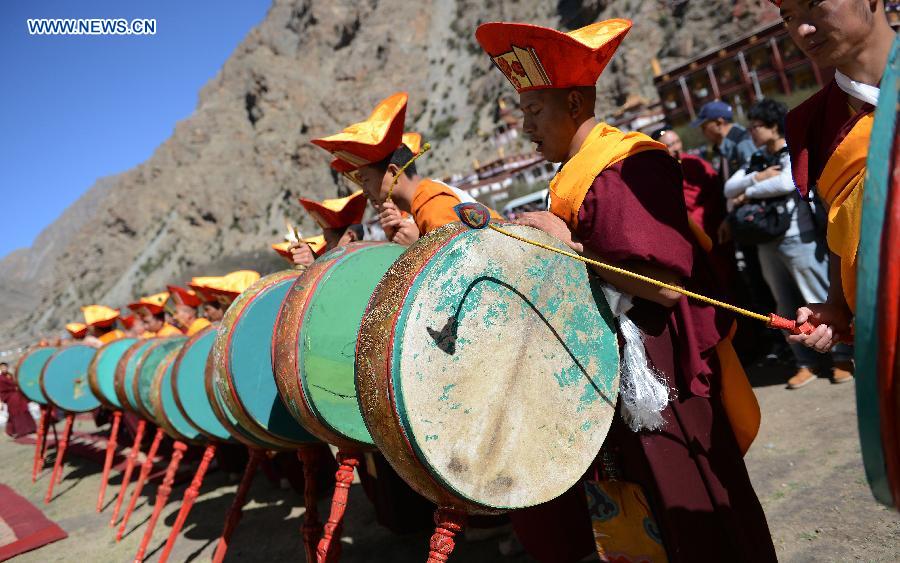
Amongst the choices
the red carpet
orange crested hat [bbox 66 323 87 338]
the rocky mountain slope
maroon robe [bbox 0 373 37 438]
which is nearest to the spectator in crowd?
the red carpet

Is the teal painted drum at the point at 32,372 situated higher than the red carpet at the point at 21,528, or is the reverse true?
the teal painted drum at the point at 32,372

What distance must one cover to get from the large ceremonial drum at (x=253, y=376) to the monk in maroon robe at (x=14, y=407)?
1270 centimetres

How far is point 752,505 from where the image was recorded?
2.17m

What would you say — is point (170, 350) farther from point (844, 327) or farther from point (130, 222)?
point (130, 222)

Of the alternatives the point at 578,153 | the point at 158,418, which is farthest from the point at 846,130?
the point at 158,418

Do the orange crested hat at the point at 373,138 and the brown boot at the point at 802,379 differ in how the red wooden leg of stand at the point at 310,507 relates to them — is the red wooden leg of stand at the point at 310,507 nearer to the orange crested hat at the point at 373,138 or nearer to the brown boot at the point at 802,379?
the orange crested hat at the point at 373,138

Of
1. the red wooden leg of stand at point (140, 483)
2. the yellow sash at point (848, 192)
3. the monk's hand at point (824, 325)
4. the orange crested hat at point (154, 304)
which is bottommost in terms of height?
the red wooden leg of stand at point (140, 483)

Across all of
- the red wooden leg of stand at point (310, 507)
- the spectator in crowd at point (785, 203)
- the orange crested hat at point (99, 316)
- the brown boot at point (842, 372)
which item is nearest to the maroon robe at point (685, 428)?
the red wooden leg of stand at point (310, 507)

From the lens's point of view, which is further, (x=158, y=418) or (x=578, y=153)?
(x=158, y=418)

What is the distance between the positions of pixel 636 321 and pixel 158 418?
368 cm

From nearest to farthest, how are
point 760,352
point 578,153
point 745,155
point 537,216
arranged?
1. point 537,216
2. point 578,153
3. point 745,155
4. point 760,352

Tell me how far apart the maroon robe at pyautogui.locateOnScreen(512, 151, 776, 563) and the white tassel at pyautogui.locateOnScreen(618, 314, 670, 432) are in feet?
0.13

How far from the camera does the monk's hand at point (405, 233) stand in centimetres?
290

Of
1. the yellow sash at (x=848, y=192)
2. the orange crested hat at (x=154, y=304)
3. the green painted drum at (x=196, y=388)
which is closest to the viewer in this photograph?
the yellow sash at (x=848, y=192)
